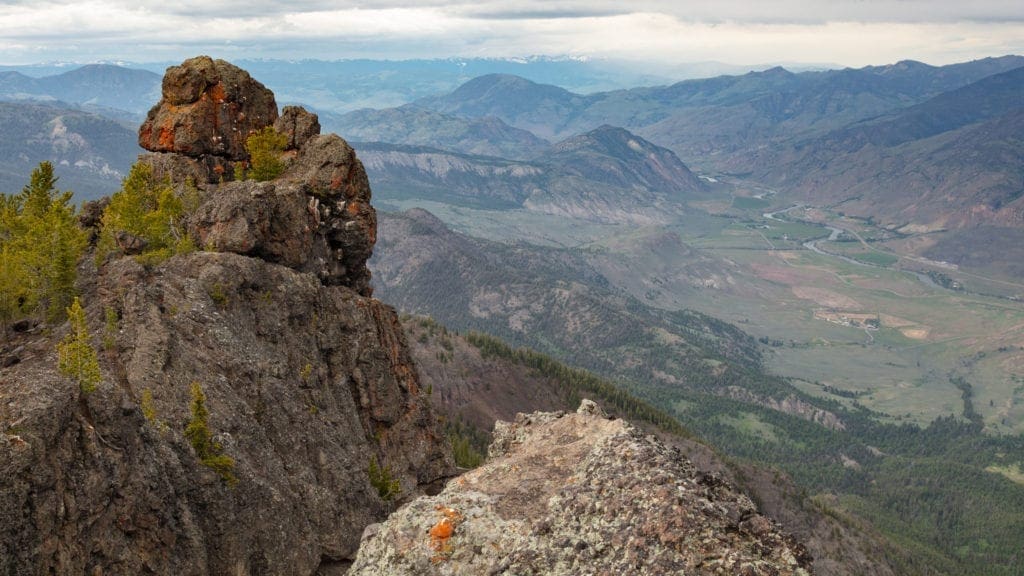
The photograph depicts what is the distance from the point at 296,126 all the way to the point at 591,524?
4627 cm

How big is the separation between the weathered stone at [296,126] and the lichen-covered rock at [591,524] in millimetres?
38344

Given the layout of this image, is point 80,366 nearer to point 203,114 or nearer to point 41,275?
point 41,275

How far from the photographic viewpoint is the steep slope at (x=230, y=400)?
24.7 metres

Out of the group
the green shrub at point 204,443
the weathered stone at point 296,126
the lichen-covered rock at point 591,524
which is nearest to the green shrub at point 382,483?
the green shrub at point 204,443

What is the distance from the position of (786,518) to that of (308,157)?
386 ft

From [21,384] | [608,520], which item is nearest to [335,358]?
[21,384]

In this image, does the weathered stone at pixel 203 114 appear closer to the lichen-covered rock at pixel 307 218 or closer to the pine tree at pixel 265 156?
the pine tree at pixel 265 156

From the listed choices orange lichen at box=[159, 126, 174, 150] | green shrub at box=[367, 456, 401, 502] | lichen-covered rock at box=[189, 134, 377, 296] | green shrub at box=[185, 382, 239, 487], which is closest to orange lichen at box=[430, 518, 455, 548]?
green shrub at box=[185, 382, 239, 487]

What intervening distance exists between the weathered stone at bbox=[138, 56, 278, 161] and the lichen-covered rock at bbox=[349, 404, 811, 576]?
39.6 m

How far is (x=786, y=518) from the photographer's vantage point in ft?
440

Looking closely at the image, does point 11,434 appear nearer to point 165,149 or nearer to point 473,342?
point 165,149

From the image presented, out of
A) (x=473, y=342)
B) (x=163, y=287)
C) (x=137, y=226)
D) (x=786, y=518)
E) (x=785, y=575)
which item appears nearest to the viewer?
(x=785, y=575)

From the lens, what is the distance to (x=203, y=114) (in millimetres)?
56219

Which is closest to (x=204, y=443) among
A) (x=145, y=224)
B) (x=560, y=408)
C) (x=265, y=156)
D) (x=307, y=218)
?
(x=145, y=224)
